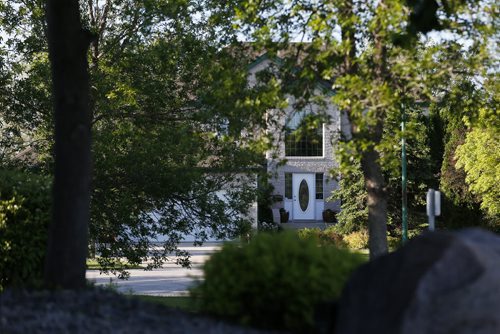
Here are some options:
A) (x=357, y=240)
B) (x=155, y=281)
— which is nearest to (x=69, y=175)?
(x=155, y=281)

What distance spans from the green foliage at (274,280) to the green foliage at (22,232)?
4309mm

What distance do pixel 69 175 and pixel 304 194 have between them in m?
37.7

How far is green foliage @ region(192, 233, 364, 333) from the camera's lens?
23.2ft

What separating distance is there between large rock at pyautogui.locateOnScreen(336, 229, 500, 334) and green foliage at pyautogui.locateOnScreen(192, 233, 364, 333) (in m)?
0.88

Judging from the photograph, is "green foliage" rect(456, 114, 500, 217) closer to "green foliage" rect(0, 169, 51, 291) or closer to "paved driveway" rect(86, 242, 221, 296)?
"paved driveway" rect(86, 242, 221, 296)

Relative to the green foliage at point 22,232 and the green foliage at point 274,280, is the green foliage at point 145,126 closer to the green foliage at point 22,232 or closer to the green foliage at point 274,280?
the green foliage at point 22,232

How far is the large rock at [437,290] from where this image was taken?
5703 mm

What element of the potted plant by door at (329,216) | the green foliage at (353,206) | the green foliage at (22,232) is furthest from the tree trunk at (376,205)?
the potted plant by door at (329,216)

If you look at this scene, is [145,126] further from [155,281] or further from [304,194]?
[304,194]

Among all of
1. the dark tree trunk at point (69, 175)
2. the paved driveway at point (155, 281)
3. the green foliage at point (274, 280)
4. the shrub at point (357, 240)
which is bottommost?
the paved driveway at point (155, 281)

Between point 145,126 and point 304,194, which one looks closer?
point 145,126

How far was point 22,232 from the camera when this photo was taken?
11.1 meters

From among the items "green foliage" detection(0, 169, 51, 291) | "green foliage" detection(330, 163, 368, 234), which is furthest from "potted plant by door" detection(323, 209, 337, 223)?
"green foliage" detection(0, 169, 51, 291)

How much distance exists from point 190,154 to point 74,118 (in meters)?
8.16
